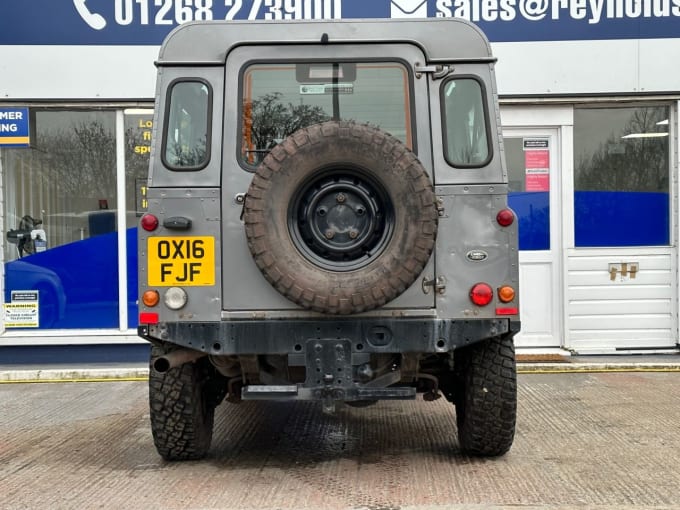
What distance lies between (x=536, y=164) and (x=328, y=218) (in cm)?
500

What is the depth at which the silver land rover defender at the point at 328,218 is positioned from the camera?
14.1 ft

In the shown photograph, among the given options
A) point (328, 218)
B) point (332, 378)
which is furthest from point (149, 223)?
point (332, 378)

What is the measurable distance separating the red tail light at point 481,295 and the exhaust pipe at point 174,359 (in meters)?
1.71

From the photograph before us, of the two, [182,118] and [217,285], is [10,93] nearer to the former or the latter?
[182,118]

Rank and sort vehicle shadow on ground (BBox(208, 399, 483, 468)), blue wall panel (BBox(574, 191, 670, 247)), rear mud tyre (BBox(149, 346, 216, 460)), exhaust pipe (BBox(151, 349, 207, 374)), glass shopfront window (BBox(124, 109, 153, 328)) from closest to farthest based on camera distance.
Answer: exhaust pipe (BBox(151, 349, 207, 374)), rear mud tyre (BBox(149, 346, 216, 460)), vehicle shadow on ground (BBox(208, 399, 483, 468)), glass shopfront window (BBox(124, 109, 153, 328)), blue wall panel (BBox(574, 191, 670, 247))

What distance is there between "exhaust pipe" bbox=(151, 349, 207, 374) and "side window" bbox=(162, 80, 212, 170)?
116 cm

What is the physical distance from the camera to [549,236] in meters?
8.80

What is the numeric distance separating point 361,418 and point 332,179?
2789mm

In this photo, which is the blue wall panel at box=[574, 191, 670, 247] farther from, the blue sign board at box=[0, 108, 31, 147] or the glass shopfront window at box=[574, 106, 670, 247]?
the blue sign board at box=[0, 108, 31, 147]

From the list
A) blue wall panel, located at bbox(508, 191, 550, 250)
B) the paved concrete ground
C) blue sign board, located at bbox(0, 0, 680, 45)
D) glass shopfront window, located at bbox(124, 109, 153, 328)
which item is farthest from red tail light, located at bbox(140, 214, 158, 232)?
blue wall panel, located at bbox(508, 191, 550, 250)

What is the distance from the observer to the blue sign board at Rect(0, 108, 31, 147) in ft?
27.9

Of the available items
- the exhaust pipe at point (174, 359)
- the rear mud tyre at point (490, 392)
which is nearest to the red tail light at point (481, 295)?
the rear mud tyre at point (490, 392)

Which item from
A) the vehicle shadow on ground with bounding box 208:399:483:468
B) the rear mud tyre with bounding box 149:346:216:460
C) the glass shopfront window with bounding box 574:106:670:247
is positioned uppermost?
the glass shopfront window with bounding box 574:106:670:247

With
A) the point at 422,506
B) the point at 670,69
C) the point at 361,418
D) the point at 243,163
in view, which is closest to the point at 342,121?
the point at 243,163
